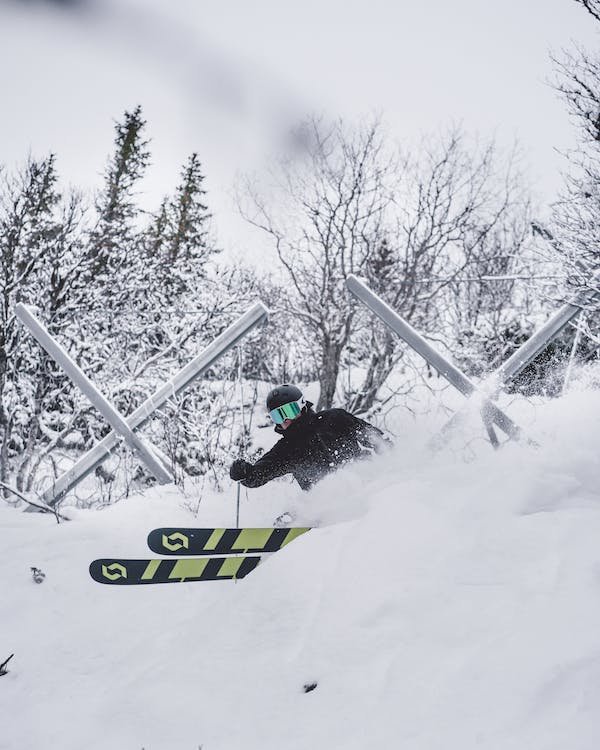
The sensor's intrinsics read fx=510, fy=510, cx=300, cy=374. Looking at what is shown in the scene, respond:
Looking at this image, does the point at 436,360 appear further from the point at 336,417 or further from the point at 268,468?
the point at 268,468

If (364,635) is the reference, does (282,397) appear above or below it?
above

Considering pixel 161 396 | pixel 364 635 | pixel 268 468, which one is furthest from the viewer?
pixel 161 396

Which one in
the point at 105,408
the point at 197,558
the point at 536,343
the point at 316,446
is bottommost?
the point at 197,558

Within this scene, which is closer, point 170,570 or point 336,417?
point 170,570

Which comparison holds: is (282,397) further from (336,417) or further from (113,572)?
(113,572)

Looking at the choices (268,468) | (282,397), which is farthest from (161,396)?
(268,468)

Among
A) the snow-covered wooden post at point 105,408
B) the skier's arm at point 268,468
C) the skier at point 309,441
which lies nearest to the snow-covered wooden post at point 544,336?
the skier at point 309,441

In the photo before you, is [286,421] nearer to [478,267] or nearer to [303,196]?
[303,196]

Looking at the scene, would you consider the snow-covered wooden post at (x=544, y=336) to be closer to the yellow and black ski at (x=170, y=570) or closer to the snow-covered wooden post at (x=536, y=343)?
the snow-covered wooden post at (x=536, y=343)

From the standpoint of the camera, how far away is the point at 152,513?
190 inches

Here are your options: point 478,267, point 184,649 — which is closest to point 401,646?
point 184,649

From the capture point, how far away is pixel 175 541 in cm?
328

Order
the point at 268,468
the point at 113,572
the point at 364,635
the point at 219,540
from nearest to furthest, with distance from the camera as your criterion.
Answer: the point at 364,635
the point at 113,572
the point at 219,540
the point at 268,468

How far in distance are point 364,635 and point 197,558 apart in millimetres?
1462
